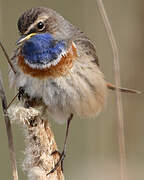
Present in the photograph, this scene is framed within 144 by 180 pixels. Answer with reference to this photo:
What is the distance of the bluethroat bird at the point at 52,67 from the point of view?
4113 millimetres

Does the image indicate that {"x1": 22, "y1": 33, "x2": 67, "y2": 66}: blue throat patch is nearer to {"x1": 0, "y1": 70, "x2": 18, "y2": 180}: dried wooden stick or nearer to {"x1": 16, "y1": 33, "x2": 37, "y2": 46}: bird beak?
{"x1": 16, "y1": 33, "x2": 37, "y2": 46}: bird beak

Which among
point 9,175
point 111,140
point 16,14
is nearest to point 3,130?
point 9,175

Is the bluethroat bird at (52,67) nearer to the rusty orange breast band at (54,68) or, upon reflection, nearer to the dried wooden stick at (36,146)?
the rusty orange breast band at (54,68)

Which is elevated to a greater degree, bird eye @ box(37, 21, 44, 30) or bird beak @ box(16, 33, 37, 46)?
bird eye @ box(37, 21, 44, 30)

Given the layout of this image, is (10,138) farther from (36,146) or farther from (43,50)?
(43,50)

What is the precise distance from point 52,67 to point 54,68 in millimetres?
19

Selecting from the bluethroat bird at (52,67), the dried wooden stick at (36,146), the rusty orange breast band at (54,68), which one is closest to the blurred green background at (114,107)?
the bluethroat bird at (52,67)

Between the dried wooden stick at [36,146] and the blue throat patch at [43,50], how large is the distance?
36.2 inches

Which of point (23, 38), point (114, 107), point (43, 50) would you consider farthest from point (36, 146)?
point (114, 107)

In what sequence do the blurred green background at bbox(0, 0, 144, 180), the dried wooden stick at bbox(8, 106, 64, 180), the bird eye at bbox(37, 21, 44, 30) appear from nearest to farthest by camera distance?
the dried wooden stick at bbox(8, 106, 64, 180) → the bird eye at bbox(37, 21, 44, 30) → the blurred green background at bbox(0, 0, 144, 180)

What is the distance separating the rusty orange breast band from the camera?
4.17m

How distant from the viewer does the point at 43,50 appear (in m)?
4.17

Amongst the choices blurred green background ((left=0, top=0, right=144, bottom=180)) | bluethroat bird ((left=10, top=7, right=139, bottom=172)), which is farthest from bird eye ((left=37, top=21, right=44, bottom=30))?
blurred green background ((left=0, top=0, right=144, bottom=180))

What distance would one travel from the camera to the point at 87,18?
4695 mm
